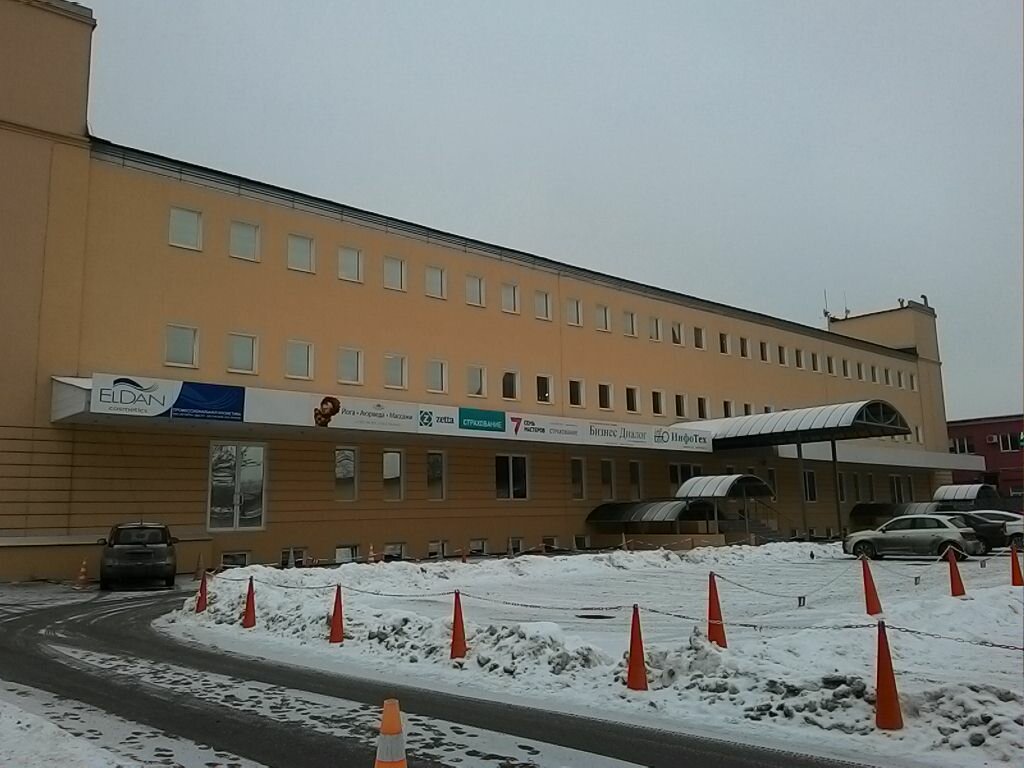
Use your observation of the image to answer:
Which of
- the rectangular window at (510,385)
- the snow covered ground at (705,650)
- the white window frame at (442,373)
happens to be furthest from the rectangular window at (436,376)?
the snow covered ground at (705,650)

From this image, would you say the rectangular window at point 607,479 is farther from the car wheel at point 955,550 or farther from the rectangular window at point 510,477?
the car wheel at point 955,550

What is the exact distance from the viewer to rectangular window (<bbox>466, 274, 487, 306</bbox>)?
1479 inches

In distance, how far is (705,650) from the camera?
9.70 m

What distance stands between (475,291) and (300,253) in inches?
319

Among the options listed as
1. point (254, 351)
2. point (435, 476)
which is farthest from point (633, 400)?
point (254, 351)

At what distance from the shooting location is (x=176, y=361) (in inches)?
1125

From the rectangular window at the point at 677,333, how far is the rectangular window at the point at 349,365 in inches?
763

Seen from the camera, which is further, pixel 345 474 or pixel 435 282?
pixel 435 282

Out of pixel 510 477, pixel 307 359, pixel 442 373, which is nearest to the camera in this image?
pixel 307 359

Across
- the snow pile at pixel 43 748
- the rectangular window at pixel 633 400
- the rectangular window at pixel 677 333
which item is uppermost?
the rectangular window at pixel 677 333

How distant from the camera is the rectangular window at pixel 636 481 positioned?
4284 cm

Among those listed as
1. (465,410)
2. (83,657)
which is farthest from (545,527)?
(83,657)

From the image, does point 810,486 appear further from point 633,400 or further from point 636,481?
point 633,400

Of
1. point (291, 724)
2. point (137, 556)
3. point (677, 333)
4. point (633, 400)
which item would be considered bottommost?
point (291, 724)
